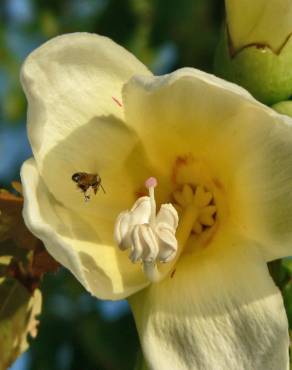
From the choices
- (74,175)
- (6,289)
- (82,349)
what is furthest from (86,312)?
(74,175)

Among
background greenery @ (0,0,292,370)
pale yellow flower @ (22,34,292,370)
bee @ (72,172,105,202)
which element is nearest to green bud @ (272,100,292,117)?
pale yellow flower @ (22,34,292,370)

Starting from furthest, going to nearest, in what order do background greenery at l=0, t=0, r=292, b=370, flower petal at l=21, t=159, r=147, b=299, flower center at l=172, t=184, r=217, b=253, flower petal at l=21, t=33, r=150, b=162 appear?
background greenery at l=0, t=0, r=292, b=370 < flower center at l=172, t=184, r=217, b=253 < flower petal at l=21, t=33, r=150, b=162 < flower petal at l=21, t=159, r=147, b=299

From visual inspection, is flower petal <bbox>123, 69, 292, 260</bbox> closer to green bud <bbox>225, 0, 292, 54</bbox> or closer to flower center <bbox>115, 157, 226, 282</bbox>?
flower center <bbox>115, 157, 226, 282</bbox>

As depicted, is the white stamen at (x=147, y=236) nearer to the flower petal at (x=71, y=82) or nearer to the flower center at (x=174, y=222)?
the flower center at (x=174, y=222)

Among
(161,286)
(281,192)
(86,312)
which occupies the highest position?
(281,192)

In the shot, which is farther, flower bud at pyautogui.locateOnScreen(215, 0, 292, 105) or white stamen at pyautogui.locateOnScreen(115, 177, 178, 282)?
flower bud at pyautogui.locateOnScreen(215, 0, 292, 105)

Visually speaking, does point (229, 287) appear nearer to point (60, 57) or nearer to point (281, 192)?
point (281, 192)

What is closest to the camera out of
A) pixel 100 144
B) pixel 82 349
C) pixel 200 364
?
pixel 200 364

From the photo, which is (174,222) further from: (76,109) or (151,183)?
(76,109)
